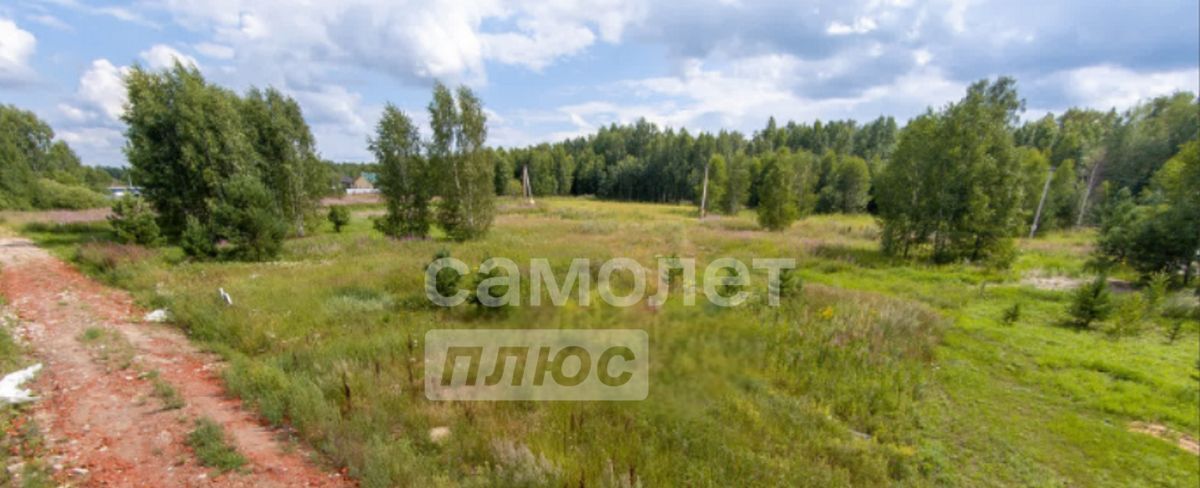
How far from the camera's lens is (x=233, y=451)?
4812 mm

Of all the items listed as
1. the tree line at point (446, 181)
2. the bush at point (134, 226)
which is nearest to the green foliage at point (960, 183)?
the tree line at point (446, 181)

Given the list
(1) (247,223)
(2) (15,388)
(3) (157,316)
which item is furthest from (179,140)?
(2) (15,388)

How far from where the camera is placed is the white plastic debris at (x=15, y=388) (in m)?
5.56

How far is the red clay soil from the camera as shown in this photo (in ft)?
14.6

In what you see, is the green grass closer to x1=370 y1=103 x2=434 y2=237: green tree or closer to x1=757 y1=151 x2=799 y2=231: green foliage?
x1=370 y1=103 x2=434 y2=237: green tree

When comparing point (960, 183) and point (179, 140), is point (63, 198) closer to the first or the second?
point (179, 140)

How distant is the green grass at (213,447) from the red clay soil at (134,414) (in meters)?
0.08

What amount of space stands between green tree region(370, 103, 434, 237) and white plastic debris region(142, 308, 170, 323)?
13.1m

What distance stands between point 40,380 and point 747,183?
53308 millimetres

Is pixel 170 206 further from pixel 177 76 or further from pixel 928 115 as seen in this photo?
pixel 928 115

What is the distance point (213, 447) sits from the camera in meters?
4.76

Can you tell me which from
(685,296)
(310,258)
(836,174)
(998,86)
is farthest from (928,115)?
(836,174)

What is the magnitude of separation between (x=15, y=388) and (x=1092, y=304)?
2094 centimetres

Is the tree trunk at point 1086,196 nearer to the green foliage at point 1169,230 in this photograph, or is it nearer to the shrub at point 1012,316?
the green foliage at point 1169,230
